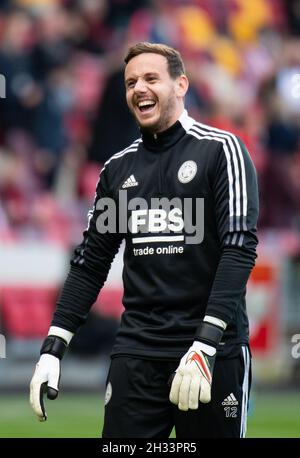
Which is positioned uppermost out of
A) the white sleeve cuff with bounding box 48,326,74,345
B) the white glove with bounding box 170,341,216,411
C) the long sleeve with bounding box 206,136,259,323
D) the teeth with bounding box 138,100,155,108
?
the teeth with bounding box 138,100,155,108

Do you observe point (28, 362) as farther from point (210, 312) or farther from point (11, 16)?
point (210, 312)

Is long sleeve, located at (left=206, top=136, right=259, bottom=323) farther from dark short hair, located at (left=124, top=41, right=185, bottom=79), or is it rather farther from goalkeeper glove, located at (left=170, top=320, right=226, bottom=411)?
dark short hair, located at (left=124, top=41, right=185, bottom=79)

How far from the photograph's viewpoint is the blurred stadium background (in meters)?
12.2

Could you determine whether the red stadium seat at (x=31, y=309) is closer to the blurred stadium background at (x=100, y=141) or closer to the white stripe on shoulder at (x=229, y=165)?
the blurred stadium background at (x=100, y=141)

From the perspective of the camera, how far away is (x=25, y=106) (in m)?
13.9

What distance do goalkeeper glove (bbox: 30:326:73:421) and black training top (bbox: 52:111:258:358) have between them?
0.21 feet

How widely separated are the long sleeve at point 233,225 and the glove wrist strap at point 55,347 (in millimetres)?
779

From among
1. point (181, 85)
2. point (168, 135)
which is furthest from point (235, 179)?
point (181, 85)

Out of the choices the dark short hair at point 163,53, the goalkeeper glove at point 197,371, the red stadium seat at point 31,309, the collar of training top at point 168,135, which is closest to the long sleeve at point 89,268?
the collar of training top at point 168,135

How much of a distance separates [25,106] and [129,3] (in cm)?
247

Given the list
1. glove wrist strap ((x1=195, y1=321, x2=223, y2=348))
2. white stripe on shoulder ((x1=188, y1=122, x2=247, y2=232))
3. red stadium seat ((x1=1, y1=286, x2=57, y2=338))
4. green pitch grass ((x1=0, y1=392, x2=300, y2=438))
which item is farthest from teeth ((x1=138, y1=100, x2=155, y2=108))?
red stadium seat ((x1=1, y1=286, x2=57, y2=338))

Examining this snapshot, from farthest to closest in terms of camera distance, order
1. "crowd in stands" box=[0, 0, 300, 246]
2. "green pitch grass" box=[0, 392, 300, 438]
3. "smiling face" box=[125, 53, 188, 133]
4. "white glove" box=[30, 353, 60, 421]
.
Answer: "crowd in stands" box=[0, 0, 300, 246] < "green pitch grass" box=[0, 392, 300, 438] < "smiling face" box=[125, 53, 188, 133] < "white glove" box=[30, 353, 60, 421]

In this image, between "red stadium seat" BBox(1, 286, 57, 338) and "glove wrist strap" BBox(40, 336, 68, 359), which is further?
"red stadium seat" BBox(1, 286, 57, 338)

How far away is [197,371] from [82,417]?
5961 mm
